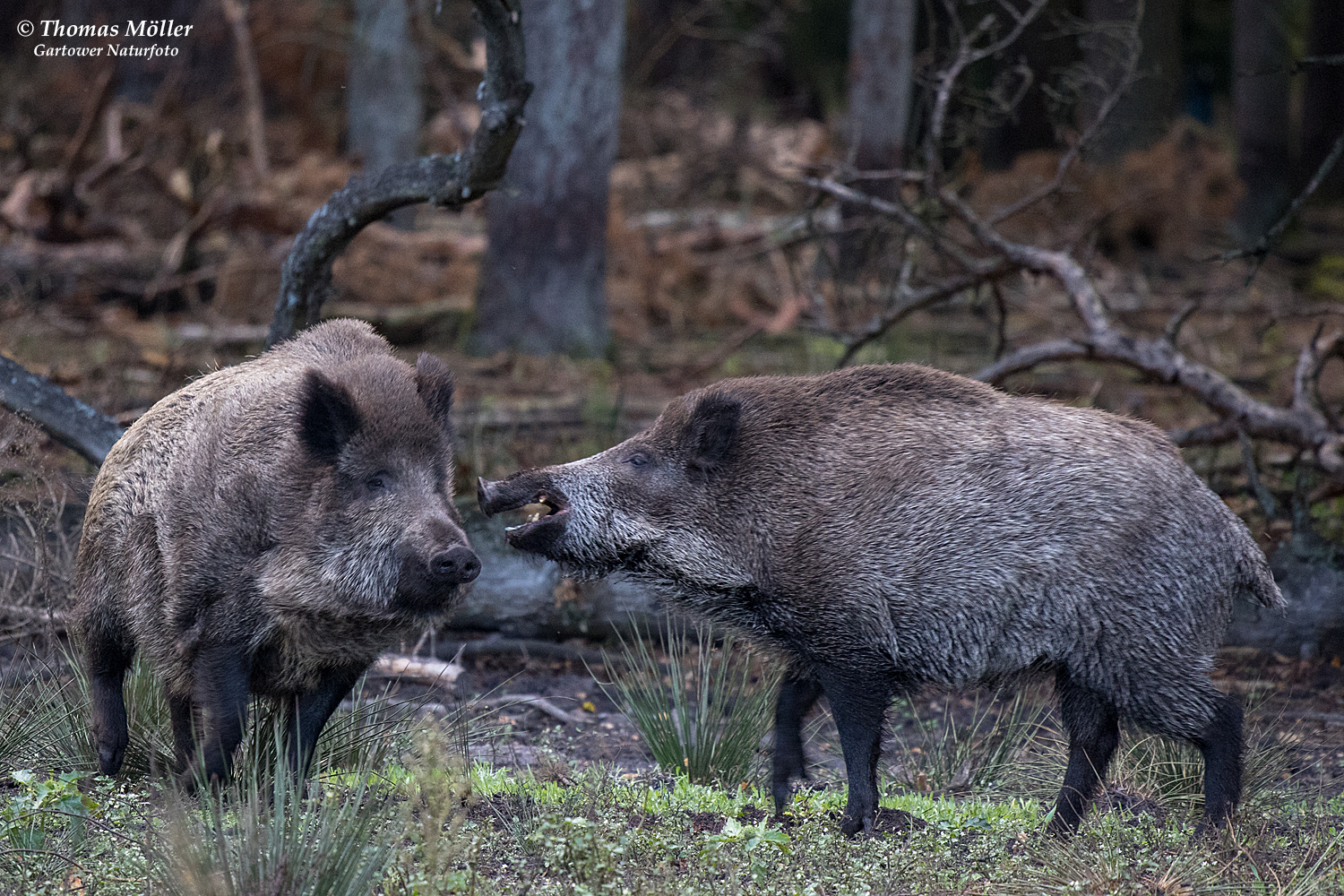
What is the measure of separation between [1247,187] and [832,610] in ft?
47.7

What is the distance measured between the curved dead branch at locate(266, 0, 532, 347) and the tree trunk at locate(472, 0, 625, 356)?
207 inches

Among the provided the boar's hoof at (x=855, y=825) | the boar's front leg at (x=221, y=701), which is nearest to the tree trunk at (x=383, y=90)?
the boar's front leg at (x=221, y=701)

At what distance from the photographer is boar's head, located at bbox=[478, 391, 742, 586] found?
15.5 ft

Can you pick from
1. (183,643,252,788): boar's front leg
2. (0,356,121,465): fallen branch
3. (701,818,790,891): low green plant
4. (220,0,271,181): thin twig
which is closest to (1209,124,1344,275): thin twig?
(701,818,790,891): low green plant

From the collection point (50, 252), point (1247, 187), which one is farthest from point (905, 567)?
point (1247, 187)

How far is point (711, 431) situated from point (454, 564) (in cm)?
125

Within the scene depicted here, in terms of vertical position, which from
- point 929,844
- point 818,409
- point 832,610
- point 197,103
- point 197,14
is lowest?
point 929,844

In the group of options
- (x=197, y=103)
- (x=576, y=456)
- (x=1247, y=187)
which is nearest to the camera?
(x=576, y=456)

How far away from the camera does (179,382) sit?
8.64 m

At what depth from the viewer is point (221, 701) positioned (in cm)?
410

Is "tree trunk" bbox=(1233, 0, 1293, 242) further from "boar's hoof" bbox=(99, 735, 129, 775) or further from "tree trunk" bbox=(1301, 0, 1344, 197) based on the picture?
A: "boar's hoof" bbox=(99, 735, 129, 775)

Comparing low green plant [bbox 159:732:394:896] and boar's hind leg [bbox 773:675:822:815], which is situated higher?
low green plant [bbox 159:732:394:896]

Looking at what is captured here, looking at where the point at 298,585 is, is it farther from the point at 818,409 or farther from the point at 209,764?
the point at 818,409

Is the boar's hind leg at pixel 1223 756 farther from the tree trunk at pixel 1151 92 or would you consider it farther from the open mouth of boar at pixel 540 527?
the tree trunk at pixel 1151 92
